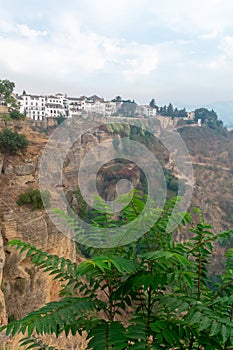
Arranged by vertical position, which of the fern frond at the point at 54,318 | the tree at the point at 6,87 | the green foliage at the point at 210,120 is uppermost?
the green foliage at the point at 210,120

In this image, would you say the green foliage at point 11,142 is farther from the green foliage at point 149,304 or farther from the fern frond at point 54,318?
the fern frond at point 54,318

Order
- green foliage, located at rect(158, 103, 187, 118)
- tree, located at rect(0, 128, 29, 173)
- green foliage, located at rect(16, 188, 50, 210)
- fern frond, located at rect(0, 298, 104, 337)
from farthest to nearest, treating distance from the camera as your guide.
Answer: green foliage, located at rect(158, 103, 187, 118), tree, located at rect(0, 128, 29, 173), green foliage, located at rect(16, 188, 50, 210), fern frond, located at rect(0, 298, 104, 337)

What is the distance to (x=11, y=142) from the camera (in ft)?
47.1

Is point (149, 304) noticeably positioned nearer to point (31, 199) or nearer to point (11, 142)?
point (31, 199)

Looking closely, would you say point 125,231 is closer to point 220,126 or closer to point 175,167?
point 175,167

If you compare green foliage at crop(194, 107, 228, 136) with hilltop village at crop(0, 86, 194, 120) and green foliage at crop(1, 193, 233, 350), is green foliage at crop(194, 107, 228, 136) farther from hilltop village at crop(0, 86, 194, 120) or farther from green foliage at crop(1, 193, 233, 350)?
green foliage at crop(1, 193, 233, 350)

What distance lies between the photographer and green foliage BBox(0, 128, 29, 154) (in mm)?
14344

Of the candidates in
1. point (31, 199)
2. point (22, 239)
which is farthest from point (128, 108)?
point (22, 239)

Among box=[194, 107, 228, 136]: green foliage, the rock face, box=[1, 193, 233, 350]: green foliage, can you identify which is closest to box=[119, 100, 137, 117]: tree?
box=[194, 107, 228, 136]: green foliage

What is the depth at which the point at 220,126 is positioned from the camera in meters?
69.6

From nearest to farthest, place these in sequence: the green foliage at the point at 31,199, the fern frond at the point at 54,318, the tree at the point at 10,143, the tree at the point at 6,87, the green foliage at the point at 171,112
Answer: the fern frond at the point at 54,318
the green foliage at the point at 31,199
the tree at the point at 10,143
the tree at the point at 6,87
the green foliage at the point at 171,112

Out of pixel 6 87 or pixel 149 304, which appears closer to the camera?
pixel 149 304

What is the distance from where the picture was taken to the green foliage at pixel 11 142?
47.1 ft

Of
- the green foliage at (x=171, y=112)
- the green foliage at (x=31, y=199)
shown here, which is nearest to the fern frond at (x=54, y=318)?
the green foliage at (x=31, y=199)
